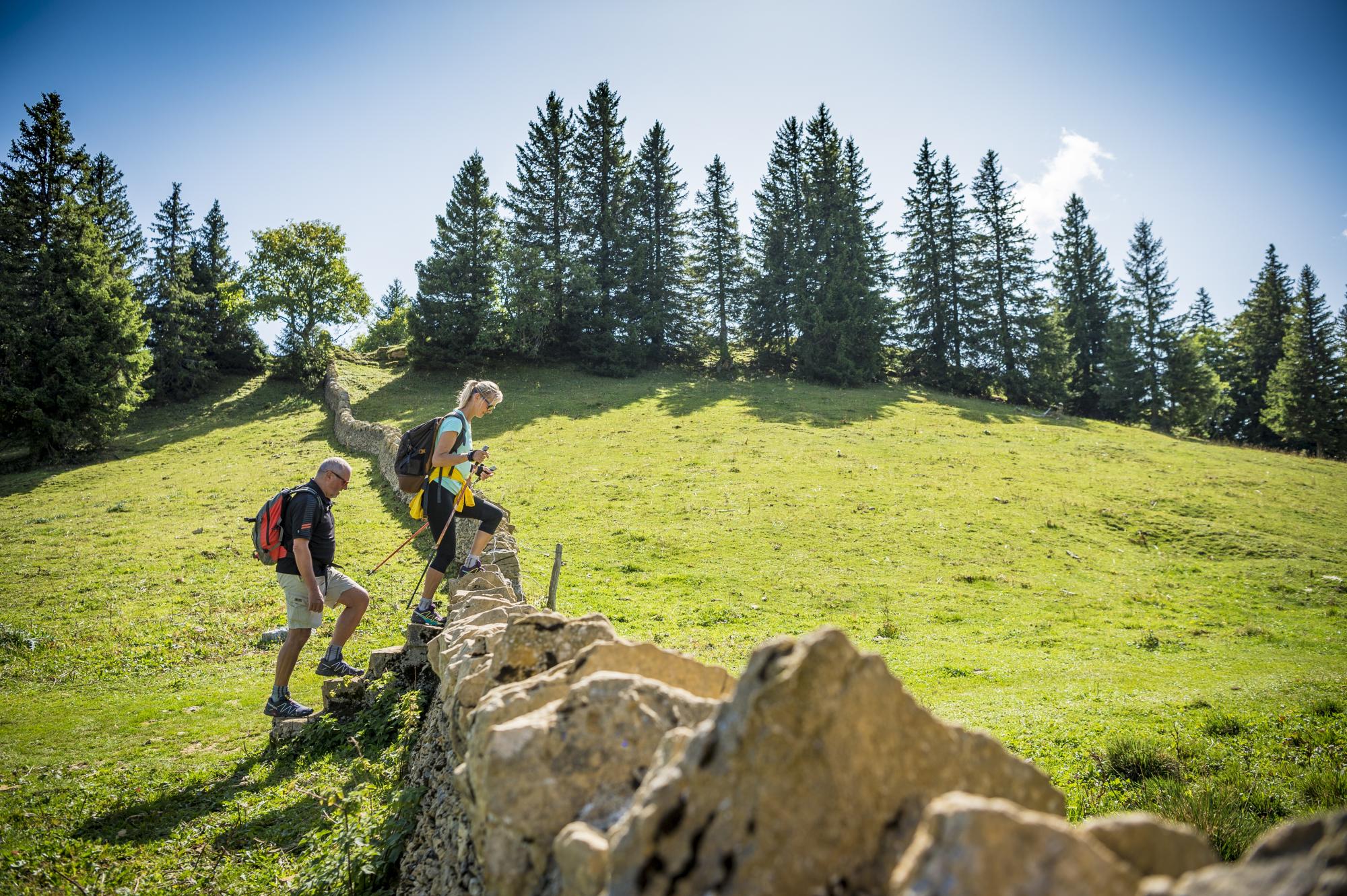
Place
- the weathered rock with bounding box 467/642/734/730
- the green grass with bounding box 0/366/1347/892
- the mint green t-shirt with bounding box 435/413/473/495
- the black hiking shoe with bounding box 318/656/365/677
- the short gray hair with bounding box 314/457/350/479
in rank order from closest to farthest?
the weathered rock with bounding box 467/642/734/730
the green grass with bounding box 0/366/1347/892
the short gray hair with bounding box 314/457/350/479
the black hiking shoe with bounding box 318/656/365/677
the mint green t-shirt with bounding box 435/413/473/495

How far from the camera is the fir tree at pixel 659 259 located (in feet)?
172

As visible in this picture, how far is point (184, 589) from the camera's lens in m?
14.9

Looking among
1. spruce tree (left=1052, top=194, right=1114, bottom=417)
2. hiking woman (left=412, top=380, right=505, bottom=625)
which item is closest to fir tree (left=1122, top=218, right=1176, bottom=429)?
spruce tree (left=1052, top=194, right=1114, bottom=417)

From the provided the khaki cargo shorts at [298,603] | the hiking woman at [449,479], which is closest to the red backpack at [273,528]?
the khaki cargo shorts at [298,603]

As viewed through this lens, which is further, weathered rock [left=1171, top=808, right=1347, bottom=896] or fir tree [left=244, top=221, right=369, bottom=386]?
fir tree [left=244, top=221, right=369, bottom=386]

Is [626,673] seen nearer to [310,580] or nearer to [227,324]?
[310,580]

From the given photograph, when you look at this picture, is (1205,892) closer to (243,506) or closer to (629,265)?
(243,506)

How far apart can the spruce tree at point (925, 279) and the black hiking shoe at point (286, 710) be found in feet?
177

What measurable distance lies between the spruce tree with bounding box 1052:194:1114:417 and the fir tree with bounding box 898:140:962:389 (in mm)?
10834

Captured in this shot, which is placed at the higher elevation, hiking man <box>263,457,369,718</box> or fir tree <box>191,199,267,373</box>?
fir tree <box>191,199,267,373</box>

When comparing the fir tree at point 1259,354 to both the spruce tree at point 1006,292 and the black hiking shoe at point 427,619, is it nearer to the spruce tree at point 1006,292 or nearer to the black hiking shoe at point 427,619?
the spruce tree at point 1006,292

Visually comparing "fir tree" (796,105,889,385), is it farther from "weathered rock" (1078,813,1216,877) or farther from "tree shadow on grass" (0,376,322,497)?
"weathered rock" (1078,813,1216,877)

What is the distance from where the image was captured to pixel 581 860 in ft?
8.30

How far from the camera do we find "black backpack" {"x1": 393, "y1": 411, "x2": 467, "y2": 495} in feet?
26.9
